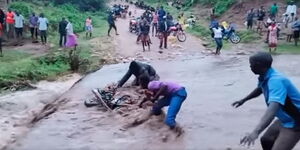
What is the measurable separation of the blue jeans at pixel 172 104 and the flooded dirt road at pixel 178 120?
0.23 meters

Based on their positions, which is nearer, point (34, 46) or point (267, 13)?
point (34, 46)

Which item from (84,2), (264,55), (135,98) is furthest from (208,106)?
(84,2)

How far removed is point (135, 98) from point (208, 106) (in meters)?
1.68

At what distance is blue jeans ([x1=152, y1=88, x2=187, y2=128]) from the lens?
28.1 ft

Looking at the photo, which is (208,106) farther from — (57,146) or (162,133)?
(57,146)

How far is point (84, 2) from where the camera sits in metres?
41.2

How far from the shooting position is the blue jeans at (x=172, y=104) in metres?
8.58

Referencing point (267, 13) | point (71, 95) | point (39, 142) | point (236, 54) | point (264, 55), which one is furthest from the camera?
point (267, 13)

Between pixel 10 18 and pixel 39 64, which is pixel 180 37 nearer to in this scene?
pixel 10 18

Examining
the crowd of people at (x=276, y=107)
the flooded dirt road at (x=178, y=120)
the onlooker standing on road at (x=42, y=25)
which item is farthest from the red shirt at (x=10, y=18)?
the crowd of people at (x=276, y=107)

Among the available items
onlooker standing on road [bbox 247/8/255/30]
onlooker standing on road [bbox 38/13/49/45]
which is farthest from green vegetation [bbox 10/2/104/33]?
onlooker standing on road [bbox 247/8/255/30]

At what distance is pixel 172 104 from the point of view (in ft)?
28.3

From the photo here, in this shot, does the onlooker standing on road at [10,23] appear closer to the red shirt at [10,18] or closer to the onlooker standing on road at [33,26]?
the red shirt at [10,18]

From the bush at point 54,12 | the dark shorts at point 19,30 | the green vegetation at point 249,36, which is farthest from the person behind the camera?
the bush at point 54,12
